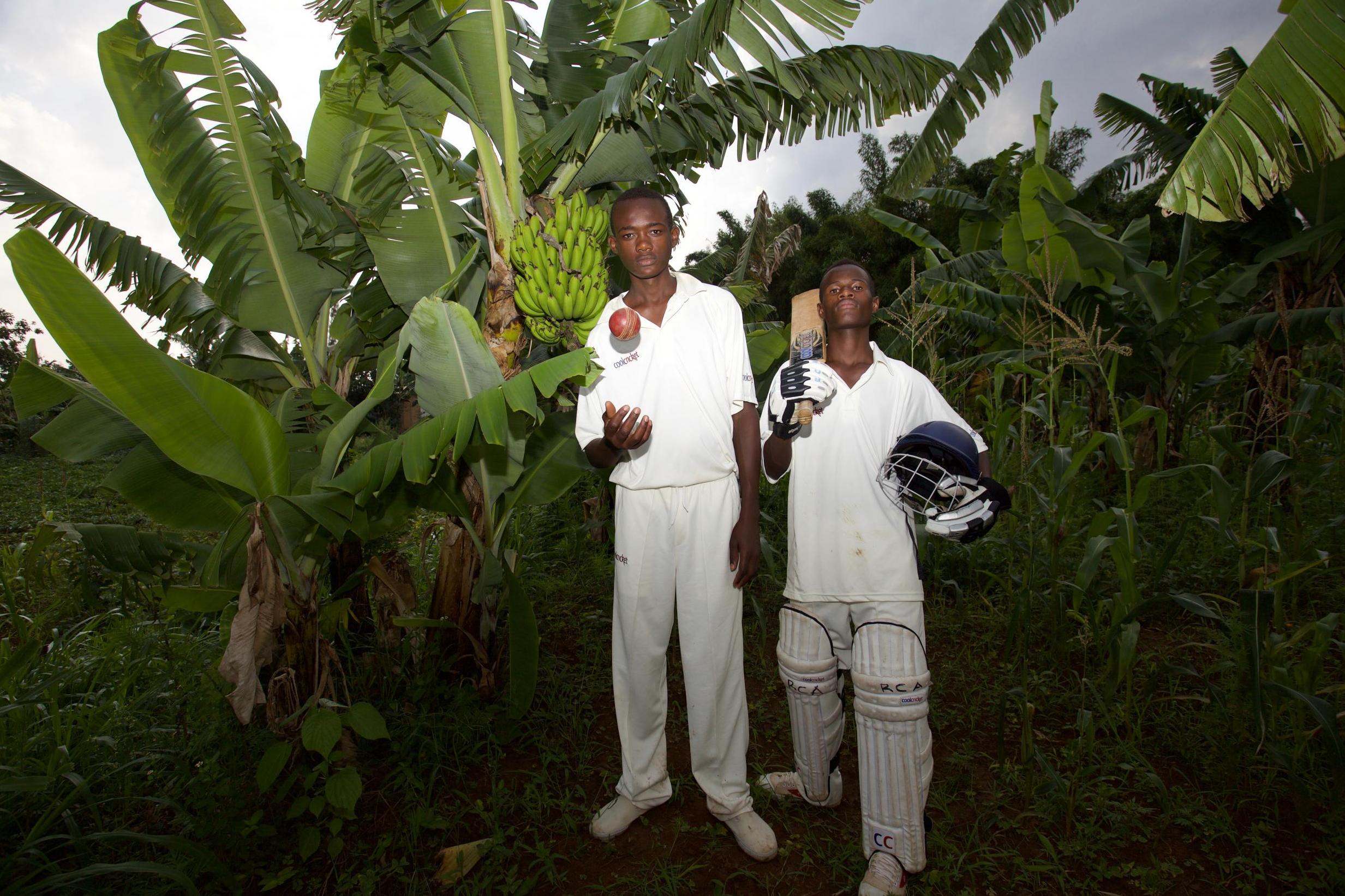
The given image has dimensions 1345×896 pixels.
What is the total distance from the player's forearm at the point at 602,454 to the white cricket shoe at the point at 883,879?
4.85 ft

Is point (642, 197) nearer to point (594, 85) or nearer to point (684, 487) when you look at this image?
point (684, 487)

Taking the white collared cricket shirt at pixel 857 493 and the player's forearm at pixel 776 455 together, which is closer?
the white collared cricket shirt at pixel 857 493

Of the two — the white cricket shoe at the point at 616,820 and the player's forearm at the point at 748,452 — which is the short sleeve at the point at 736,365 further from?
the white cricket shoe at the point at 616,820

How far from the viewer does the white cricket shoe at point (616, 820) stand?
2.42m

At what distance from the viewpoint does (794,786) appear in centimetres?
262

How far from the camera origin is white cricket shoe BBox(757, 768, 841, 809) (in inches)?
98.9

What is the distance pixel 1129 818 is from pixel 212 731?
3.61m

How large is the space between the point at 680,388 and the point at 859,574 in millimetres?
821

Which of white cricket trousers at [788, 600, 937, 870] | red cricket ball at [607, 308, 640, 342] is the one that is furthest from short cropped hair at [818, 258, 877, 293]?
white cricket trousers at [788, 600, 937, 870]

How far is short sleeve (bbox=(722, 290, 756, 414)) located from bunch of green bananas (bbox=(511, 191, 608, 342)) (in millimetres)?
598

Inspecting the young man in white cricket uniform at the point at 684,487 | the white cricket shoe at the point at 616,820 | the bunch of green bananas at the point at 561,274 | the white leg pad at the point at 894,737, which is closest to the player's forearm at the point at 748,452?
the young man in white cricket uniform at the point at 684,487

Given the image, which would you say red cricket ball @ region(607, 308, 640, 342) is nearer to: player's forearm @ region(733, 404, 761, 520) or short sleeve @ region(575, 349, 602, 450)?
short sleeve @ region(575, 349, 602, 450)

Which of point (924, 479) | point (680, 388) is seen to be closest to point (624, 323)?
point (680, 388)

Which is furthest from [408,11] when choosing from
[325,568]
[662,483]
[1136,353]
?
[1136,353]
